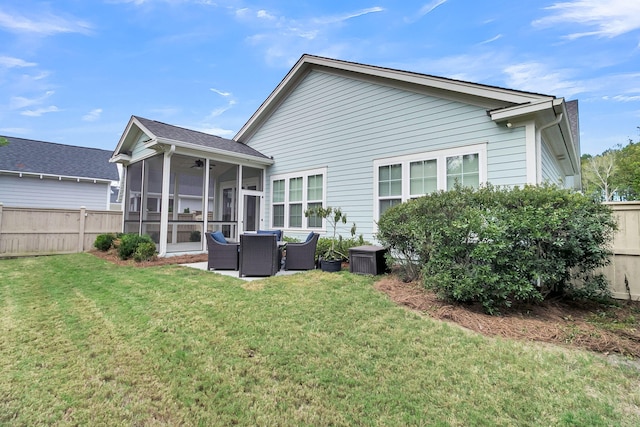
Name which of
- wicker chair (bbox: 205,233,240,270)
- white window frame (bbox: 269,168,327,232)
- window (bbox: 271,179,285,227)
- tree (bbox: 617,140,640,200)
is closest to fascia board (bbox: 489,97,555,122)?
white window frame (bbox: 269,168,327,232)

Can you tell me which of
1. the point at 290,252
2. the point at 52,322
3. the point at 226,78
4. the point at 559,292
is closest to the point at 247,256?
the point at 290,252

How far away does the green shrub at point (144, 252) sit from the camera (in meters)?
7.68

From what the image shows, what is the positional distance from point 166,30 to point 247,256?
10.3m

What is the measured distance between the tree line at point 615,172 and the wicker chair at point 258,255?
114ft

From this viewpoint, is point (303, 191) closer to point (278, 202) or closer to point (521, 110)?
point (278, 202)

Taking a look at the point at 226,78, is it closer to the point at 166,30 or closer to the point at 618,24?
the point at 166,30

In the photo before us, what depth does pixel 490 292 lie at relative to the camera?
370 centimetres

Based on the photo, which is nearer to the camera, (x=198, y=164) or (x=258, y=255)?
(x=258, y=255)

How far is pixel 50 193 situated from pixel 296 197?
15337 millimetres

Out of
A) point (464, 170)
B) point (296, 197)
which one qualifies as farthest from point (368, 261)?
point (296, 197)

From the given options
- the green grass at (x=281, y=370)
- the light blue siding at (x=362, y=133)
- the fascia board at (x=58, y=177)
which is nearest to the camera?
the green grass at (x=281, y=370)

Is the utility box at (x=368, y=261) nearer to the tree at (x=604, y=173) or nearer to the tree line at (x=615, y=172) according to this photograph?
the tree line at (x=615, y=172)

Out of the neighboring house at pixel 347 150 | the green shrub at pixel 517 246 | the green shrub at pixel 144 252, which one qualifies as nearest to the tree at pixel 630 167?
the neighboring house at pixel 347 150

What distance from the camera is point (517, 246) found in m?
3.84
